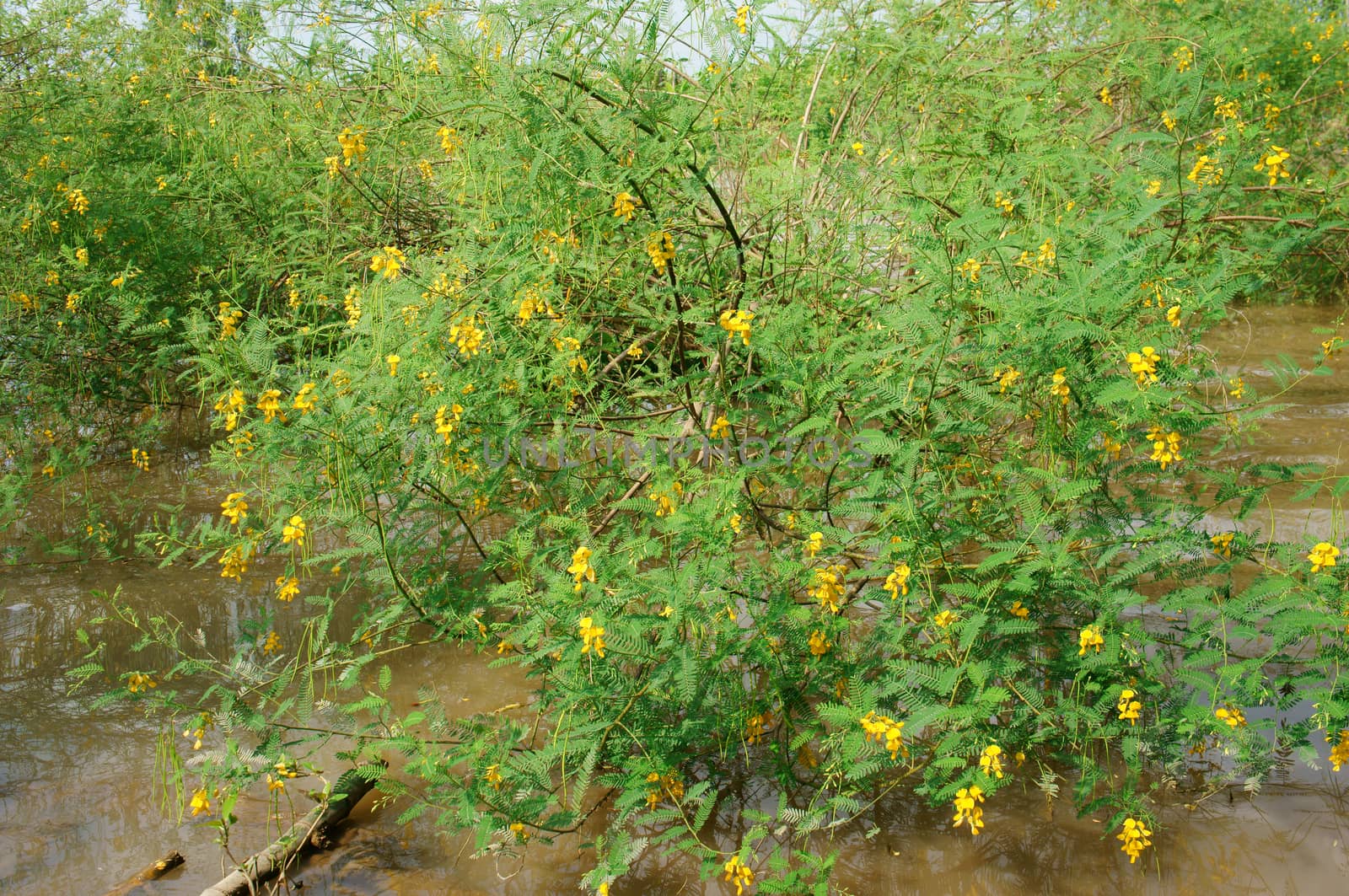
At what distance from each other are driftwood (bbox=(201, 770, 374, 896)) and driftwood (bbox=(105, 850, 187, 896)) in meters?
0.18

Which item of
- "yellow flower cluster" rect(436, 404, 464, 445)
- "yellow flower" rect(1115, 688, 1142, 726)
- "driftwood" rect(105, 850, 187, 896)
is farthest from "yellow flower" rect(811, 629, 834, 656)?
"driftwood" rect(105, 850, 187, 896)

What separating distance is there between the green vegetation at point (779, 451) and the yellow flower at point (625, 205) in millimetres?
24

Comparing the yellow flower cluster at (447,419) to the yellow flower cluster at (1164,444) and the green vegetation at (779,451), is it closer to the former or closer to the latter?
the green vegetation at (779,451)

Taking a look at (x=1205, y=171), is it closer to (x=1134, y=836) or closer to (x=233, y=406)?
(x=1134, y=836)

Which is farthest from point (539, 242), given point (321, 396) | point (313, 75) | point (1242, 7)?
point (1242, 7)

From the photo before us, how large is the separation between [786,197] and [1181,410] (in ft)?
4.09

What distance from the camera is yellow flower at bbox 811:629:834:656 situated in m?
2.41

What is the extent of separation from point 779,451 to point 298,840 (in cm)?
168

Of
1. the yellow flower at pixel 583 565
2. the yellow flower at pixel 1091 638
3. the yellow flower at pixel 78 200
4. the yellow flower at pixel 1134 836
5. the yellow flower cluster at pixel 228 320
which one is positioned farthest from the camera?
the yellow flower at pixel 78 200

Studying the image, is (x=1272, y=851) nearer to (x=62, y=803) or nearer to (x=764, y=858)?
(x=764, y=858)

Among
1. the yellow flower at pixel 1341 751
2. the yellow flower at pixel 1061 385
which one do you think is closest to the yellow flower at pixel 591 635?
the yellow flower at pixel 1061 385

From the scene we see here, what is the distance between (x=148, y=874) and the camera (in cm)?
251

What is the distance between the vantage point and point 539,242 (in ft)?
9.04

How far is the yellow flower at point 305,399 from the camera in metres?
2.59
